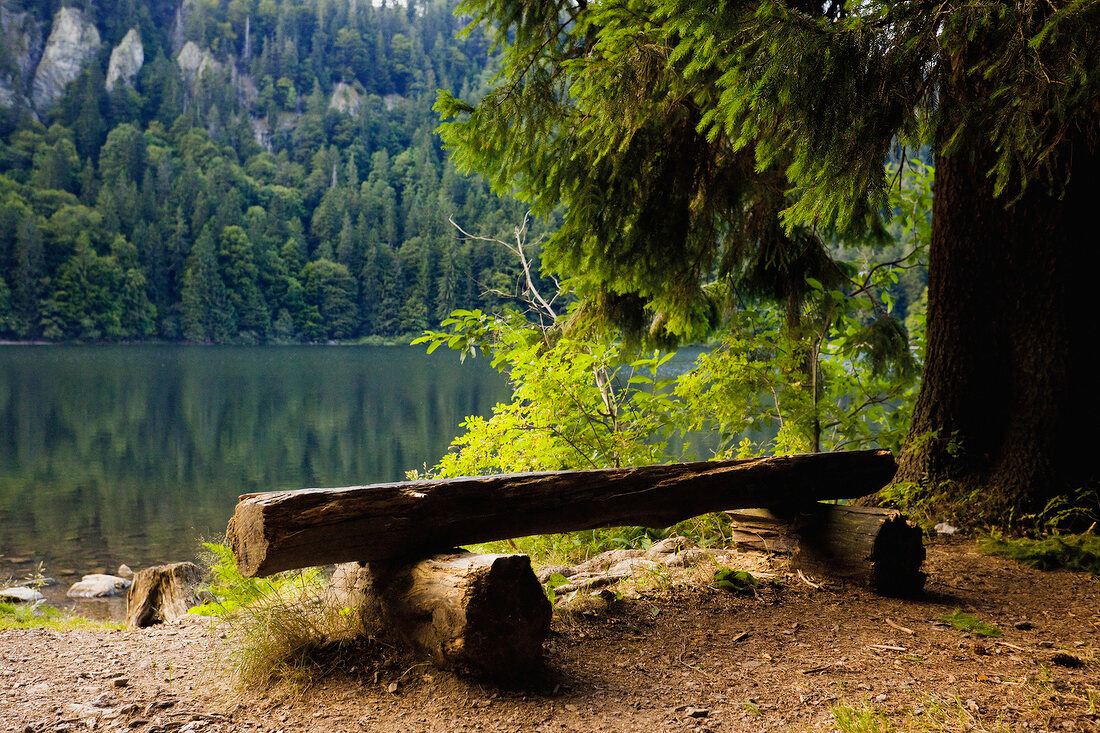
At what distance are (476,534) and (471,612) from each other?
0.49 m

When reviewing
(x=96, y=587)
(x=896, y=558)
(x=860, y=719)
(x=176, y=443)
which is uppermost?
(x=896, y=558)

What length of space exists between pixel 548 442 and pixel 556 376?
0.53 meters

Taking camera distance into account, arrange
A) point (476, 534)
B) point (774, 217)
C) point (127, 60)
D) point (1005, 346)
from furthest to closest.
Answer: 1. point (127, 60)
2. point (774, 217)
3. point (1005, 346)
4. point (476, 534)

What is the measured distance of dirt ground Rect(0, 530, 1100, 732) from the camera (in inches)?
111

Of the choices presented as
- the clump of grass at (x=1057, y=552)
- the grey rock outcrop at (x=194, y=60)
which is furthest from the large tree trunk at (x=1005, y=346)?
the grey rock outcrop at (x=194, y=60)

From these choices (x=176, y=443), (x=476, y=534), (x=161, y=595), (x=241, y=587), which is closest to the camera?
(x=476, y=534)

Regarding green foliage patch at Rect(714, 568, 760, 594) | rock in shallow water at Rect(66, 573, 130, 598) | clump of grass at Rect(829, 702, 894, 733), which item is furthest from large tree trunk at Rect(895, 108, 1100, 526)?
rock in shallow water at Rect(66, 573, 130, 598)

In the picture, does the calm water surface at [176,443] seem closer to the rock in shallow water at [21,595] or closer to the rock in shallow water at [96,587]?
the rock in shallow water at [96,587]

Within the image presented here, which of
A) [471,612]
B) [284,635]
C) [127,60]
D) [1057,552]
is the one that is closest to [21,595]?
[284,635]

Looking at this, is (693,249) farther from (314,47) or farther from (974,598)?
(314,47)

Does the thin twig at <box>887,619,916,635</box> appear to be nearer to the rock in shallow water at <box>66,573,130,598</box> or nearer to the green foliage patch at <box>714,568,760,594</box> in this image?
the green foliage patch at <box>714,568,760,594</box>

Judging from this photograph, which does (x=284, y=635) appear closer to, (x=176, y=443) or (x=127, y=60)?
(x=176, y=443)

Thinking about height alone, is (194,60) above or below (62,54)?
above

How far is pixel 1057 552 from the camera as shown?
478 cm
